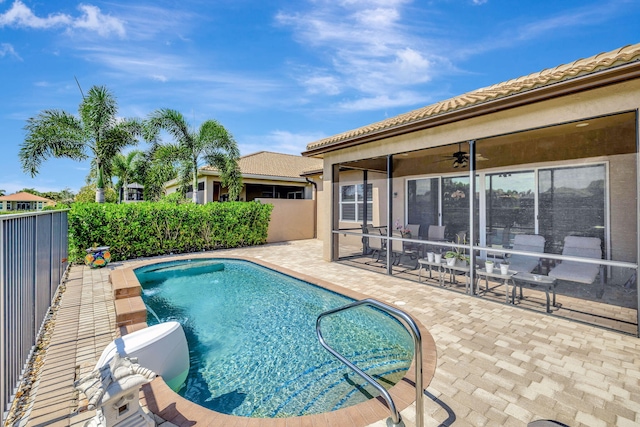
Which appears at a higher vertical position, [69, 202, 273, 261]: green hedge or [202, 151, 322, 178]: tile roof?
[202, 151, 322, 178]: tile roof

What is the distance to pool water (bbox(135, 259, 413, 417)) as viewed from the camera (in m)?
3.45

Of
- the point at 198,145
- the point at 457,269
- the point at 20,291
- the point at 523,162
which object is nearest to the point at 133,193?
the point at 198,145

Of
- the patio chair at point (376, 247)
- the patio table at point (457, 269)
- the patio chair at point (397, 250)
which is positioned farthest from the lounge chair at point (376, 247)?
the patio table at point (457, 269)

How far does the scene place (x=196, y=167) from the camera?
13.3 metres

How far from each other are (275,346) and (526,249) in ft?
18.9

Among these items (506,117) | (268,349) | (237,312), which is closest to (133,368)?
(268,349)

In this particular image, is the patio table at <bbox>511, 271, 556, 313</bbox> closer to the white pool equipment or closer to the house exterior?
the house exterior

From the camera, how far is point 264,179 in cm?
1816

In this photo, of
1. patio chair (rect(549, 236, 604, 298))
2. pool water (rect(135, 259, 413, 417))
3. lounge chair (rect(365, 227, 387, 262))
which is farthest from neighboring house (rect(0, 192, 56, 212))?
patio chair (rect(549, 236, 604, 298))

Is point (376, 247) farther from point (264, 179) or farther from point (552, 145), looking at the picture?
point (264, 179)

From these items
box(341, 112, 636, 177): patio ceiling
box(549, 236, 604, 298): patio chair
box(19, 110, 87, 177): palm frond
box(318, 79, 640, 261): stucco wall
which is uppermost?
box(19, 110, 87, 177): palm frond

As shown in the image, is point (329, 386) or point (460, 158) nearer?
point (329, 386)

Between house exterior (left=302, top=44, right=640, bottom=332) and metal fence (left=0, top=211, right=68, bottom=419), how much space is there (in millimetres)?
7019

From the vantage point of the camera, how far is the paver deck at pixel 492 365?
2684 mm
